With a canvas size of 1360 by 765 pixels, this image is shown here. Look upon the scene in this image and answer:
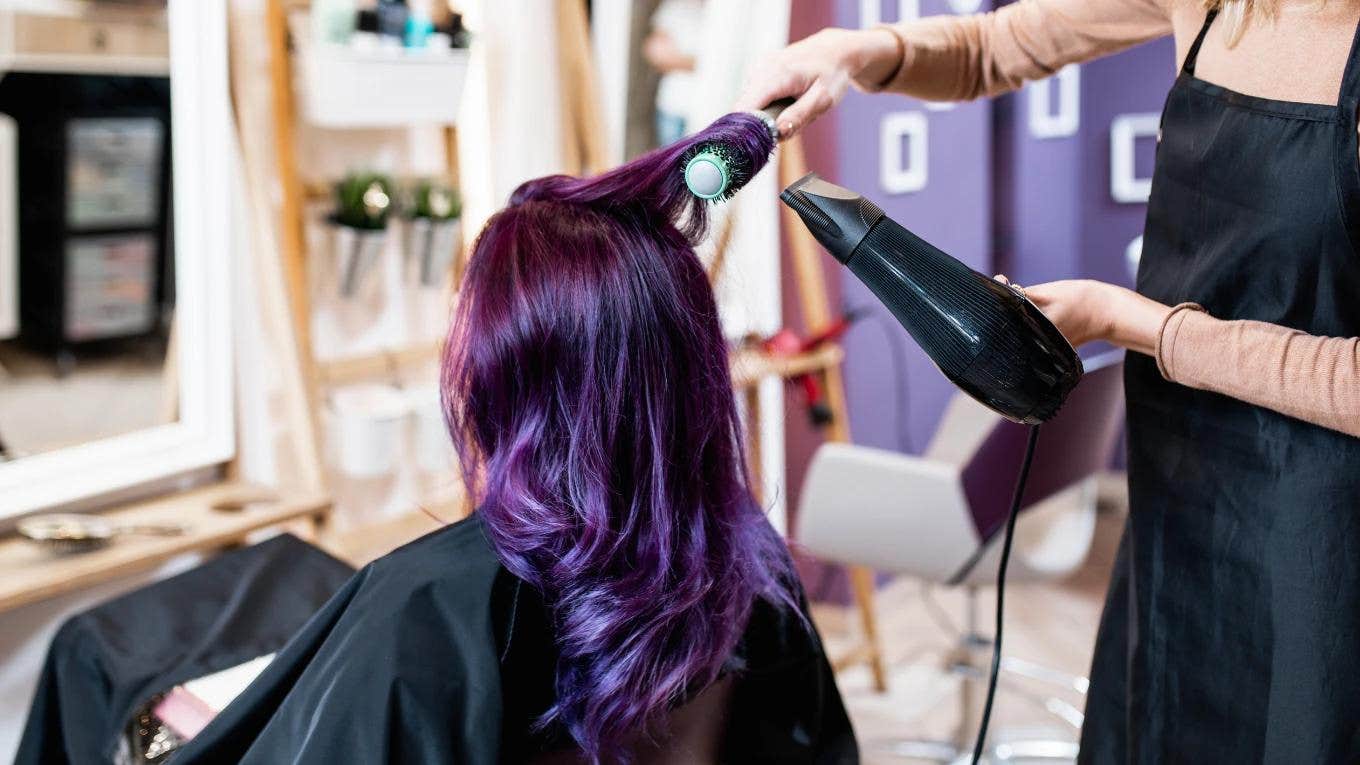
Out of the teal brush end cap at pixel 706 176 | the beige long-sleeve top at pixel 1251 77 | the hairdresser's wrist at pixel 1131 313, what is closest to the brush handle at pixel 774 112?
the teal brush end cap at pixel 706 176

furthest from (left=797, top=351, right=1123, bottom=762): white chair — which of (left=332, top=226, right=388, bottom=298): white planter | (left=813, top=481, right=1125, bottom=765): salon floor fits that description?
(left=332, top=226, right=388, bottom=298): white planter

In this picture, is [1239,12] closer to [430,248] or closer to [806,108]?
[806,108]

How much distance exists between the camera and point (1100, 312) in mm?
1066

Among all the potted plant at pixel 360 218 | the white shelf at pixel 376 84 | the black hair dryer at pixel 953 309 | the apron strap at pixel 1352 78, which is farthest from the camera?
the potted plant at pixel 360 218

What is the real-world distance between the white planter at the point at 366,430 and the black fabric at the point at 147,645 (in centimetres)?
45

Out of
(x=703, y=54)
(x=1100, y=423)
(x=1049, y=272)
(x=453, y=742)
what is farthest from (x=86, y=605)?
(x=1049, y=272)

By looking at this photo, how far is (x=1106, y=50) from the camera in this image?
1321mm

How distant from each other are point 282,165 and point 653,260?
3.43 ft

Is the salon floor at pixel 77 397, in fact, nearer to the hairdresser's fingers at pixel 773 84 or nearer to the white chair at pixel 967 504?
the hairdresser's fingers at pixel 773 84

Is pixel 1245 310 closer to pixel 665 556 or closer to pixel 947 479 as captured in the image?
pixel 665 556

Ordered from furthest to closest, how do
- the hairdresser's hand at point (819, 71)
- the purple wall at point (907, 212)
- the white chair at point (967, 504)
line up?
the purple wall at point (907, 212) → the white chair at point (967, 504) → the hairdresser's hand at point (819, 71)

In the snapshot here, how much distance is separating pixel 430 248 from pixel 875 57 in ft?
3.29

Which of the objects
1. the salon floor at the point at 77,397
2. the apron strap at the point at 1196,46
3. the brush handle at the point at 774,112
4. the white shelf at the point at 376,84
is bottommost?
the salon floor at the point at 77,397

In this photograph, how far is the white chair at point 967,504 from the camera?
221 cm
